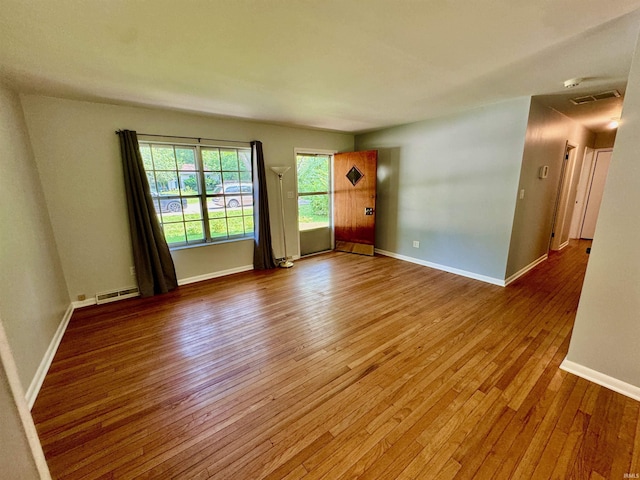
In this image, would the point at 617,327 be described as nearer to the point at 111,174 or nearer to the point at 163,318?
the point at 163,318

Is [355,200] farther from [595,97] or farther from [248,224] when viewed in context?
[595,97]

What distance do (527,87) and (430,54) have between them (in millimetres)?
1559

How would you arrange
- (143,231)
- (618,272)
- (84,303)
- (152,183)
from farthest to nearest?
1. (152,183)
2. (143,231)
3. (84,303)
4. (618,272)

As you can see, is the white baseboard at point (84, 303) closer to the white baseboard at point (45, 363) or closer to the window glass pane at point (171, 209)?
the white baseboard at point (45, 363)

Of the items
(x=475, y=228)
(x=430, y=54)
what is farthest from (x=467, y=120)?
(x=430, y=54)

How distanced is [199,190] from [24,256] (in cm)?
201

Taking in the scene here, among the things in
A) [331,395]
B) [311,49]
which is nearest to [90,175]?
[311,49]

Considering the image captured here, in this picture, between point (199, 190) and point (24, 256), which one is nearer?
point (24, 256)

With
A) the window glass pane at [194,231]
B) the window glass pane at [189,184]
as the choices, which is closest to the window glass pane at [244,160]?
the window glass pane at [189,184]

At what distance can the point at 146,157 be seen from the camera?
3.39m

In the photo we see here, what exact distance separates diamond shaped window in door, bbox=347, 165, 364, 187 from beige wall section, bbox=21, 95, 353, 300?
8.05 feet

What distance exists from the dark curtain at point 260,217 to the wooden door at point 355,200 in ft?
5.59

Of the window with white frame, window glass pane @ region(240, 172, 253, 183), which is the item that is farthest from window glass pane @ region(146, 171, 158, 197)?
window glass pane @ region(240, 172, 253, 183)

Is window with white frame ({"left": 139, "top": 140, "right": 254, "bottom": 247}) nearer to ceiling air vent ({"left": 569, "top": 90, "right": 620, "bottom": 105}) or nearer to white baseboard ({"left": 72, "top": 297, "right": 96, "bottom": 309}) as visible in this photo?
white baseboard ({"left": 72, "top": 297, "right": 96, "bottom": 309})
